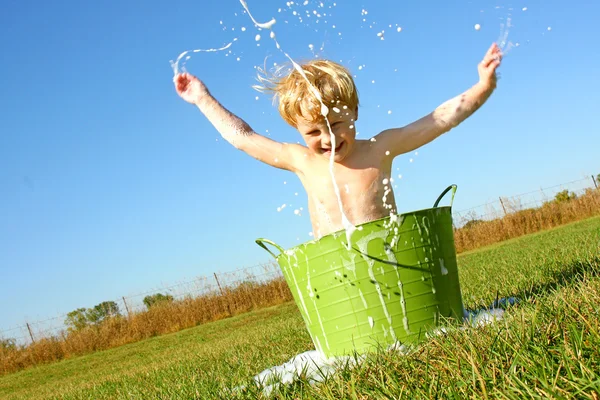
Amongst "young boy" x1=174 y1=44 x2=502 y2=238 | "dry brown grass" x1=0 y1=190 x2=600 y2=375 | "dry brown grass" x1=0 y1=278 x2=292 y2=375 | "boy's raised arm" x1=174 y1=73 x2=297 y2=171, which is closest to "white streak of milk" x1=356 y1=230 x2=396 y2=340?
"young boy" x1=174 y1=44 x2=502 y2=238

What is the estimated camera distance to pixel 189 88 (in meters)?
3.16

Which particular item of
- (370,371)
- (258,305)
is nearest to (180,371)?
(370,371)

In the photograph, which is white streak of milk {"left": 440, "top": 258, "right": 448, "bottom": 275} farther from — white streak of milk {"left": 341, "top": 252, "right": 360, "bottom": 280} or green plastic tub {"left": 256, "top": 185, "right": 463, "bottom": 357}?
white streak of milk {"left": 341, "top": 252, "right": 360, "bottom": 280}

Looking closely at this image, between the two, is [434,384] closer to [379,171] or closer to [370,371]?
[370,371]

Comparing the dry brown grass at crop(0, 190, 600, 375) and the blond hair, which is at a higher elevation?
the blond hair

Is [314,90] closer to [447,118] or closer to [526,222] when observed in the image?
[447,118]

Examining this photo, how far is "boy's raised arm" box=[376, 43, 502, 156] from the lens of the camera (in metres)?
2.93

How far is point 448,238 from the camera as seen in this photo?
248 centimetres

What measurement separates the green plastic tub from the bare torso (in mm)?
453

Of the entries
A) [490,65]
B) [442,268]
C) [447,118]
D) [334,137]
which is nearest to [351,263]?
[442,268]

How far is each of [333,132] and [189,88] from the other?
89cm

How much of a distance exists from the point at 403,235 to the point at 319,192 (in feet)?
2.38

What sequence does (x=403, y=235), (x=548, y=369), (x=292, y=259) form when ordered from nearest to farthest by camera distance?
(x=548, y=369) → (x=403, y=235) → (x=292, y=259)

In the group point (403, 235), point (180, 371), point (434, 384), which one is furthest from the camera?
point (180, 371)
